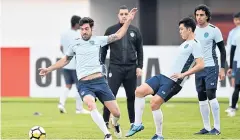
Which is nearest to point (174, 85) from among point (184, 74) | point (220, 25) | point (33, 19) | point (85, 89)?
point (184, 74)

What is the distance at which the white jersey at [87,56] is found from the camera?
1469 cm

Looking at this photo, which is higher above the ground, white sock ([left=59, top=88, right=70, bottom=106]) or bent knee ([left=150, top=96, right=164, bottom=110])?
bent knee ([left=150, top=96, right=164, bottom=110])

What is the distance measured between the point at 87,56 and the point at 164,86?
4.51ft

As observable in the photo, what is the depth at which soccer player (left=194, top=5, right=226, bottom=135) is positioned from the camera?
1597 centimetres

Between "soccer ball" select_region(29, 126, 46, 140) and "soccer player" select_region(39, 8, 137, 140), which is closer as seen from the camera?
"soccer ball" select_region(29, 126, 46, 140)

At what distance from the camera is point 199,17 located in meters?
15.9

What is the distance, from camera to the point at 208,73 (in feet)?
52.5

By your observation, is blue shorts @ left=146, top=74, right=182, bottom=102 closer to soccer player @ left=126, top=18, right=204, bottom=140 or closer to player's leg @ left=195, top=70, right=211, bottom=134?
soccer player @ left=126, top=18, right=204, bottom=140

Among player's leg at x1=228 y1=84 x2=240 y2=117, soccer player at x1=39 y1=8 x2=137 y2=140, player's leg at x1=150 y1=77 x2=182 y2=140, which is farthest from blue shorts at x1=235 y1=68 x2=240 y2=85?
player's leg at x1=150 y1=77 x2=182 y2=140

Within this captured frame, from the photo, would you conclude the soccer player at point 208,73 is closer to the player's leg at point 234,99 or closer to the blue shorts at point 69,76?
the player's leg at point 234,99

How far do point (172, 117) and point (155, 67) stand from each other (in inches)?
271

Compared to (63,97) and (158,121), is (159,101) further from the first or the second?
(63,97)

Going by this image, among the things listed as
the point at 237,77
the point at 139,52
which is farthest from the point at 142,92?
the point at 237,77

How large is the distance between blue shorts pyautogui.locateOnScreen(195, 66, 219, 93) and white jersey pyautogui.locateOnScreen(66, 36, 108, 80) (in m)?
2.14
